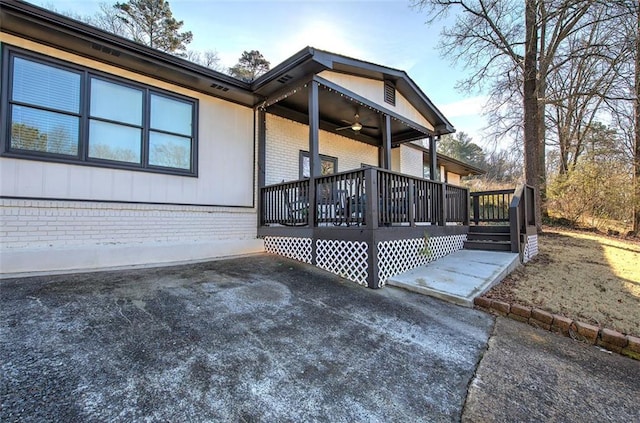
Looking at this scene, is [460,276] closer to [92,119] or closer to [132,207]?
[132,207]

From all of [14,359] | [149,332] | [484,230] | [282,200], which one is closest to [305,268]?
[282,200]

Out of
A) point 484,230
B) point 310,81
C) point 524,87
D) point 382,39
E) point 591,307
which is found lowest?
point 591,307

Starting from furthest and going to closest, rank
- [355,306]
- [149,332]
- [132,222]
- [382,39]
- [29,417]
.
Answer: [382,39]
[132,222]
[355,306]
[149,332]
[29,417]

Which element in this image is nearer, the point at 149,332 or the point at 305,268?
the point at 149,332

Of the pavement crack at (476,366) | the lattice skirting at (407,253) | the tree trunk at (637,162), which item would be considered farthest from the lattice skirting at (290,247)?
the tree trunk at (637,162)

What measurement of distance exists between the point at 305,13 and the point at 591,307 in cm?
942

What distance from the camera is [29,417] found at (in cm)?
166

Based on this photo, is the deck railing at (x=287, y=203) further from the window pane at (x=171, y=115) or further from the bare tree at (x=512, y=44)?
the bare tree at (x=512, y=44)

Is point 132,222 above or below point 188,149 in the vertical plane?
below

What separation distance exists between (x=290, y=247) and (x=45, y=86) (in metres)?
4.83

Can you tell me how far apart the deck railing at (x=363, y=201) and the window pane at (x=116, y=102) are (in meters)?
2.90

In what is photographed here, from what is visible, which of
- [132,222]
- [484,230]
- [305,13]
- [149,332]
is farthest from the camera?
[305,13]

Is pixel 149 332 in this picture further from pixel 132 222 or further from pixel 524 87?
pixel 524 87

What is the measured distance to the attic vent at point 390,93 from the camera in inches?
303
